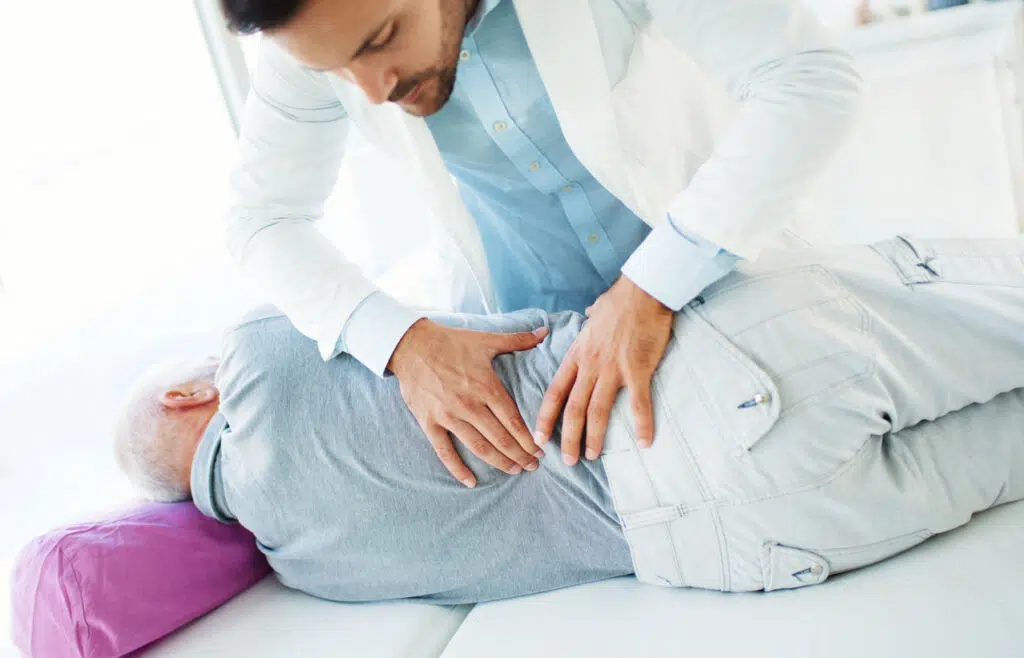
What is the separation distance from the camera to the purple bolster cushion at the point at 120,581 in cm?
103

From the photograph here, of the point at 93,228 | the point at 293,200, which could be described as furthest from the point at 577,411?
the point at 93,228

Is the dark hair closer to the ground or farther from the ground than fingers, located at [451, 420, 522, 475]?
farther from the ground

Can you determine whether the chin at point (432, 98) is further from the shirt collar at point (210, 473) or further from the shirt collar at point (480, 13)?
the shirt collar at point (210, 473)

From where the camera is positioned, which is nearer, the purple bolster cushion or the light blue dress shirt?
the light blue dress shirt

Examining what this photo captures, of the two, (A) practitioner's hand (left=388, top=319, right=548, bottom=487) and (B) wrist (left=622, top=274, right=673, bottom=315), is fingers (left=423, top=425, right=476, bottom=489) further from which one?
(B) wrist (left=622, top=274, right=673, bottom=315)

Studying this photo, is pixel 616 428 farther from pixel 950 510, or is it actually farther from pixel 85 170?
pixel 85 170

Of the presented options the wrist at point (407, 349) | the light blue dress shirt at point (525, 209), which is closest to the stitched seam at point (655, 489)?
the light blue dress shirt at point (525, 209)

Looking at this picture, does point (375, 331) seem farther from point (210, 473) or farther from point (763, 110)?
point (763, 110)

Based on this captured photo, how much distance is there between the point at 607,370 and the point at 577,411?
0.19 feet

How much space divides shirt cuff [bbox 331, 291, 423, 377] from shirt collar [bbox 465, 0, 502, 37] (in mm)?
376

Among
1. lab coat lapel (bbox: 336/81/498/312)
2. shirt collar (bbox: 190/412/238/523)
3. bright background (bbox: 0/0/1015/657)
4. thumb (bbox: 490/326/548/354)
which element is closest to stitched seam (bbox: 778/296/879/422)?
thumb (bbox: 490/326/548/354)

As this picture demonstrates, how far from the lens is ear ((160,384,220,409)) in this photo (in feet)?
4.01

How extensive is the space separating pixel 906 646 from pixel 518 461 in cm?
44

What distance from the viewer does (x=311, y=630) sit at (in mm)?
1063
